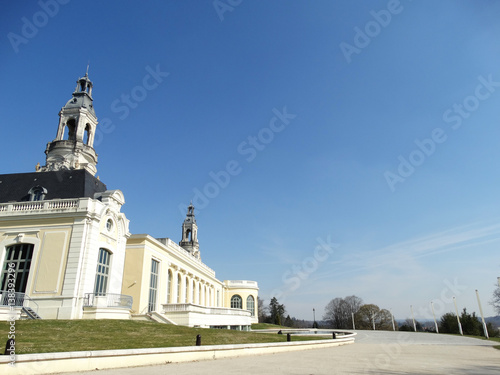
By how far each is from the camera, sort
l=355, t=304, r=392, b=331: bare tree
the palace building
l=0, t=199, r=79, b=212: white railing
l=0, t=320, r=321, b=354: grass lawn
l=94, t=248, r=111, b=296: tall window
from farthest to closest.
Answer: l=355, t=304, r=392, b=331: bare tree
l=0, t=199, r=79, b=212: white railing
l=94, t=248, r=111, b=296: tall window
the palace building
l=0, t=320, r=321, b=354: grass lawn

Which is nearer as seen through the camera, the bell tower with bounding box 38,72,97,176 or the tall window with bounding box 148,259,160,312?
the tall window with bounding box 148,259,160,312

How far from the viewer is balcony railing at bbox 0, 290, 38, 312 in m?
19.8

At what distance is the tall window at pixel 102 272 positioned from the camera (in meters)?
23.3

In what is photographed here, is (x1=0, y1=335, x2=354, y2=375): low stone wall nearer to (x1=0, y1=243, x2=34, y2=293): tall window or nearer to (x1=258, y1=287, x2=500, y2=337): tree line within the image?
(x1=0, y1=243, x2=34, y2=293): tall window

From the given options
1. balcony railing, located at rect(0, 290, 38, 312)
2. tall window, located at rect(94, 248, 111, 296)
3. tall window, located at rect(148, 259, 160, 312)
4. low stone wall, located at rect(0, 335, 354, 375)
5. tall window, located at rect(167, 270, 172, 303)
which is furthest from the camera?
tall window, located at rect(167, 270, 172, 303)

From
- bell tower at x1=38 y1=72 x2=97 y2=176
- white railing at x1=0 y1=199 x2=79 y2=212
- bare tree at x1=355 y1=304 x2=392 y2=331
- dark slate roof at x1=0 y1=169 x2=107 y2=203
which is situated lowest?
bare tree at x1=355 y1=304 x2=392 y2=331

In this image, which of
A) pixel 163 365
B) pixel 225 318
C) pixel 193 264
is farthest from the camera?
pixel 193 264

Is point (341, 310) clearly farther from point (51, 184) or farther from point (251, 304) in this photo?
point (51, 184)

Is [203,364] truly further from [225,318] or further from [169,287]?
[169,287]

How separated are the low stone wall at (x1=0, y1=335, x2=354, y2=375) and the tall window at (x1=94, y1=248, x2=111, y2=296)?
13356 mm

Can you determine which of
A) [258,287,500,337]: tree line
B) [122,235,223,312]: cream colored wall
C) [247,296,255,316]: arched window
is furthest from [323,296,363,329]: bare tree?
[122,235,223,312]: cream colored wall

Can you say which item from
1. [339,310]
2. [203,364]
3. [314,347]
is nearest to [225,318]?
[314,347]

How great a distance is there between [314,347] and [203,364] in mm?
9609

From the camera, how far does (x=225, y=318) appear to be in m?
31.4
